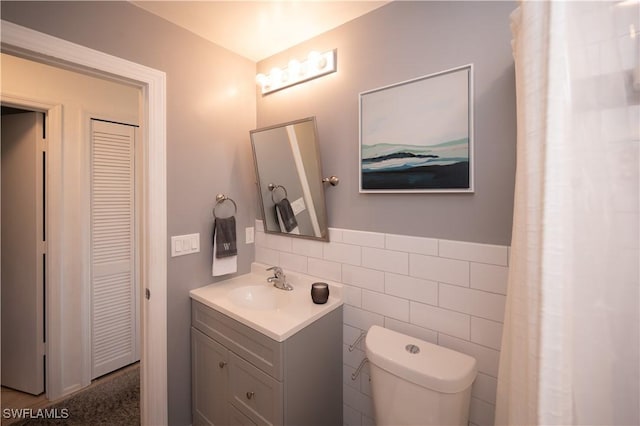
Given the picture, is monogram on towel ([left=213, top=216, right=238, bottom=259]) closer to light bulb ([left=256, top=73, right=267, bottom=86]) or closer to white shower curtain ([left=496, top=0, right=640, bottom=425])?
light bulb ([left=256, top=73, right=267, bottom=86])

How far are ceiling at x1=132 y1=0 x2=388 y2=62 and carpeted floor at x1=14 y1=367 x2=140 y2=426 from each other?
2.42m

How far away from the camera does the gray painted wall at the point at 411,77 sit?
1047 mm

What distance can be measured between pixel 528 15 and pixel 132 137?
8.23 ft

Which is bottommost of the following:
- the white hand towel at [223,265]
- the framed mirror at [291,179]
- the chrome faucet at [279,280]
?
the chrome faucet at [279,280]

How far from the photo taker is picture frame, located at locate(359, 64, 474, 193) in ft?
3.66

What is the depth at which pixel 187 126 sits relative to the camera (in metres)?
1.55

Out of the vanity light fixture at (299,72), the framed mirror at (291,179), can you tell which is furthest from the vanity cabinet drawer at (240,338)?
the vanity light fixture at (299,72)

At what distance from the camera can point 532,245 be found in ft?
2.17

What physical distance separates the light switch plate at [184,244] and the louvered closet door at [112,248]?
923 mm

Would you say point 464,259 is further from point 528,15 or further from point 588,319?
point 528,15

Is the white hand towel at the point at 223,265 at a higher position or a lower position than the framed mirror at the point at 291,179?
lower

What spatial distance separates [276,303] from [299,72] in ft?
4.55

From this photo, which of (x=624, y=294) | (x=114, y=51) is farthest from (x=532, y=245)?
(x=114, y=51)

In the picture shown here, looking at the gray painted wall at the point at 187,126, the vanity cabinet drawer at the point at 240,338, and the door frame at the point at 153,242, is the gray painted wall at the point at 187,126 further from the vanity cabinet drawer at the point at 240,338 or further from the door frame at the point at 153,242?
the vanity cabinet drawer at the point at 240,338
